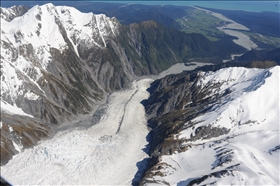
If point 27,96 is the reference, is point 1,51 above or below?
above

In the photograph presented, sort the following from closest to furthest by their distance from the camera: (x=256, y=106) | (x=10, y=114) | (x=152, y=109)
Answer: (x=10, y=114)
(x=256, y=106)
(x=152, y=109)

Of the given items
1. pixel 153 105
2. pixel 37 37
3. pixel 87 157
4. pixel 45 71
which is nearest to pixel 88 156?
pixel 87 157

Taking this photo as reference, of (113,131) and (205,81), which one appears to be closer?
(113,131)

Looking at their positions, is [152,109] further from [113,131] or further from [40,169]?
[40,169]

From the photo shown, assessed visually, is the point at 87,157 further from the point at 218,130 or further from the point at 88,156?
the point at 218,130

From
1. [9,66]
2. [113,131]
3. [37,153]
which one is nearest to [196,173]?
[113,131]

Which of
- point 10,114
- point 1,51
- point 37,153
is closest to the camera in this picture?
point 37,153
